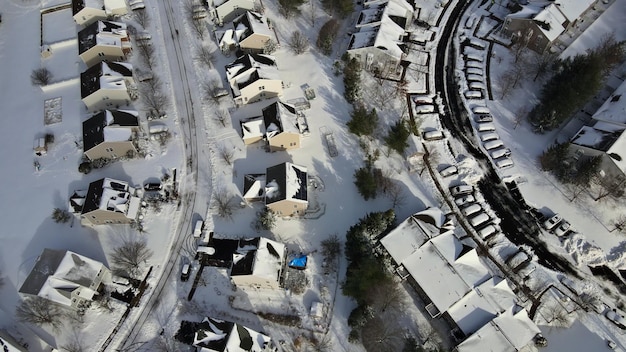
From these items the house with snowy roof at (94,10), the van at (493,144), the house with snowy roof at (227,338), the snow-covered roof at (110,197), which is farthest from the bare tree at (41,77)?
the van at (493,144)

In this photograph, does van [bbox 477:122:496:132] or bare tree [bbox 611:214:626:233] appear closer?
bare tree [bbox 611:214:626:233]

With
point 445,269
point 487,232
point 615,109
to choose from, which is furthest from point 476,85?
point 445,269

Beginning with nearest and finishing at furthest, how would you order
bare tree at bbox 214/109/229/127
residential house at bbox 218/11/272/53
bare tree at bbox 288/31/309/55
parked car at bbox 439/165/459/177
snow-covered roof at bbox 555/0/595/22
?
1. parked car at bbox 439/165/459/177
2. bare tree at bbox 214/109/229/127
3. residential house at bbox 218/11/272/53
4. snow-covered roof at bbox 555/0/595/22
5. bare tree at bbox 288/31/309/55

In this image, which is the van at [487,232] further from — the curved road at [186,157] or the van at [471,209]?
the curved road at [186,157]

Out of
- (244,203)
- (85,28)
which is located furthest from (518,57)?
(85,28)

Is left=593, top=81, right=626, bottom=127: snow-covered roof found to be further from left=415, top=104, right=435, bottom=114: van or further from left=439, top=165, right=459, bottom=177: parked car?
left=415, top=104, right=435, bottom=114: van

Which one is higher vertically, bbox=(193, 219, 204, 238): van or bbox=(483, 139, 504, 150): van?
bbox=(483, 139, 504, 150): van

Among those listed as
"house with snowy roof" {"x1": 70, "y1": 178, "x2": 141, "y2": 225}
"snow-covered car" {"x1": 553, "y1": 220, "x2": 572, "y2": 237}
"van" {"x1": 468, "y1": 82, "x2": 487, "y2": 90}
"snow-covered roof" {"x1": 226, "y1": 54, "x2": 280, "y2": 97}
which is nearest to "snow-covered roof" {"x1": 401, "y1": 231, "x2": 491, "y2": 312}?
"snow-covered car" {"x1": 553, "y1": 220, "x2": 572, "y2": 237}

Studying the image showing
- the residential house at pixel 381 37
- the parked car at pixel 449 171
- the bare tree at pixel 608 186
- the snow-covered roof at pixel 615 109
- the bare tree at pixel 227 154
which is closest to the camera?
the bare tree at pixel 608 186
